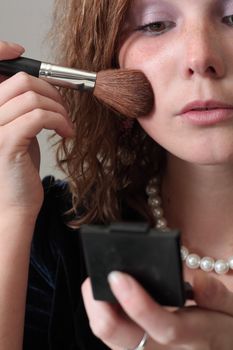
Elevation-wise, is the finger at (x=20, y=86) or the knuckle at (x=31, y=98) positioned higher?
the finger at (x=20, y=86)

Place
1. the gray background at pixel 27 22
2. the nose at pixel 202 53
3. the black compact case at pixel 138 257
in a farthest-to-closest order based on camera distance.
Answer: the gray background at pixel 27 22 < the nose at pixel 202 53 < the black compact case at pixel 138 257

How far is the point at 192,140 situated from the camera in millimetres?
571

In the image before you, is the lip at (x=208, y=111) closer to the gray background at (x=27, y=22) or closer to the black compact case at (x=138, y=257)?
the black compact case at (x=138, y=257)

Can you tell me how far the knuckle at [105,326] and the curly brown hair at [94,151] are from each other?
13.6 inches

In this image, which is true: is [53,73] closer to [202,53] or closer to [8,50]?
[8,50]

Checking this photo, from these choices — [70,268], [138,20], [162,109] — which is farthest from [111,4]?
[70,268]

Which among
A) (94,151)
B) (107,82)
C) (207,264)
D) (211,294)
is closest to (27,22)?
(94,151)

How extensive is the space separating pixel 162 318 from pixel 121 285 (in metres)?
0.04

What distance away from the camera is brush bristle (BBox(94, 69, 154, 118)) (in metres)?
0.58

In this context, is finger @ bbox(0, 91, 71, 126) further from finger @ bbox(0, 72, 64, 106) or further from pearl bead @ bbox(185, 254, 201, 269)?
pearl bead @ bbox(185, 254, 201, 269)

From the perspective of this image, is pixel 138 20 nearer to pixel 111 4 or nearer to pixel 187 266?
pixel 111 4

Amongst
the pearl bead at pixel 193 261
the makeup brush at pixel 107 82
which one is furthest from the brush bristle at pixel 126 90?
the pearl bead at pixel 193 261

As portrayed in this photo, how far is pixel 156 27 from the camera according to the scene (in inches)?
23.5

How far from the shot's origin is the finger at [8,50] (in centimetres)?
60
